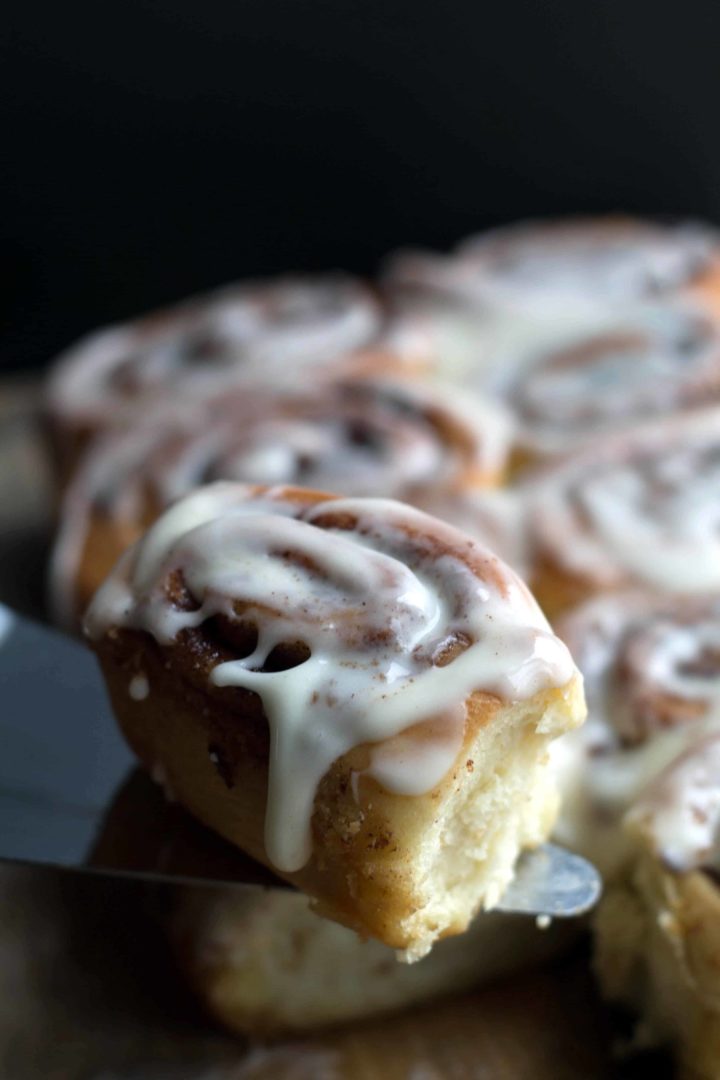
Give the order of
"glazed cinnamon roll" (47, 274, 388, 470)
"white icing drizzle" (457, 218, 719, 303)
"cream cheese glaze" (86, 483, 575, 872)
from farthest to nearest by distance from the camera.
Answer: "white icing drizzle" (457, 218, 719, 303) < "glazed cinnamon roll" (47, 274, 388, 470) < "cream cheese glaze" (86, 483, 575, 872)

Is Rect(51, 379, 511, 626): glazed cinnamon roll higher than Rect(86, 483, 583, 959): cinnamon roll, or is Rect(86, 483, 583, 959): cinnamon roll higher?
Rect(86, 483, 583, 959): cinnamon roll

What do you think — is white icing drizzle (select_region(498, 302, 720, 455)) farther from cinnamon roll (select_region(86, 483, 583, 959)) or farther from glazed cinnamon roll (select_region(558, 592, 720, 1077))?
cinnamon roll (select_region(86, 483, 583, 959))

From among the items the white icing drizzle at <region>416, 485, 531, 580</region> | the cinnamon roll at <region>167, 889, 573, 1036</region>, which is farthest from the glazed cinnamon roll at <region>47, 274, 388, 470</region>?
the cinnamon roll at <region>167, 889, 573, 1036</region>

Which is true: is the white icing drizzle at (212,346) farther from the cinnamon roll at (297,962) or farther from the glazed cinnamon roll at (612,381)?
the cinnamon roll at (297,962)

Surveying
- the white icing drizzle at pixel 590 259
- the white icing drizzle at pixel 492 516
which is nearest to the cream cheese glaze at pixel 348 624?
the white icing drizzle at pixel 492 516

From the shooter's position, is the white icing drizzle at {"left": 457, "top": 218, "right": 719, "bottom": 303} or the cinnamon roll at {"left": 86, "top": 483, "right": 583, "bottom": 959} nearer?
the cinnamon roll at {"left": 86, "top": 483, "right": 583, "bottom": 959}

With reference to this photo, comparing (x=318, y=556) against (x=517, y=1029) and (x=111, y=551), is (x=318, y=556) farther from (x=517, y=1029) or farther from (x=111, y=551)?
(x=111, y=551)

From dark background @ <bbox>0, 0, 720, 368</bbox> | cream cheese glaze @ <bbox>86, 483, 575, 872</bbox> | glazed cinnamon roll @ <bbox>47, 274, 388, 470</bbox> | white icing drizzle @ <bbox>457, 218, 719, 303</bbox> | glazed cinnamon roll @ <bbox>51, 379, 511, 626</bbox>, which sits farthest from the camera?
dark background @ <bbox>0, 0, 720, 368</bbox>

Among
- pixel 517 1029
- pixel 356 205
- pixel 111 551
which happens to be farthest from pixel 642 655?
pixel 356 205
